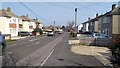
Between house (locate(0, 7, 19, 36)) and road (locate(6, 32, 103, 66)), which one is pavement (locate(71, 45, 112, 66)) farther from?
house (locate(0, 7, 19, 36))

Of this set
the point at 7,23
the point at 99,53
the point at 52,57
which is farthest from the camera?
the point at 7,23

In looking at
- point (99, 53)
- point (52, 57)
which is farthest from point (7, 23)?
point (52, 57)

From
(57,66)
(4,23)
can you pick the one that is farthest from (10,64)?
(4,23)

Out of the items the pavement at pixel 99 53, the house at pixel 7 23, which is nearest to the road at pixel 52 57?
the pavement at pixel 99 53

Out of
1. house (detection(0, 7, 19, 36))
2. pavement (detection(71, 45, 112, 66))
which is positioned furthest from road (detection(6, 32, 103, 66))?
house (detection(0, 7, 19, 36))

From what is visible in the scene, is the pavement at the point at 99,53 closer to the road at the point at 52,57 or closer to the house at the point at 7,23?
the road at the point at 52,57

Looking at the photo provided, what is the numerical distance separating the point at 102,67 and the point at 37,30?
67.8 meters

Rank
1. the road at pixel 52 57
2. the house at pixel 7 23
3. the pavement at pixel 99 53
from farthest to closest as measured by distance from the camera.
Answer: the house at pixel 7 23, the pavement at pixel 99 53, the road at pixel 52 57

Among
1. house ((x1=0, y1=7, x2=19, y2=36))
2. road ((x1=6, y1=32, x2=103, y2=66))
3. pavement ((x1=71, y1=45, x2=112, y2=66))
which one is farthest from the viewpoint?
house ((x1=0, y1=7, x2=19, y2=36))

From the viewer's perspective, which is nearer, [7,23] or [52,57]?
[52,57]

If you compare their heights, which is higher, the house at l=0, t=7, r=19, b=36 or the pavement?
the house at l=0, t=7, r=19, b=36

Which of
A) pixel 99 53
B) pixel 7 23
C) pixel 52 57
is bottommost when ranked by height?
pixel 99 53

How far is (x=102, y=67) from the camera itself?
13.1m

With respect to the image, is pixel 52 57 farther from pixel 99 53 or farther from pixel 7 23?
pixel 7 23
